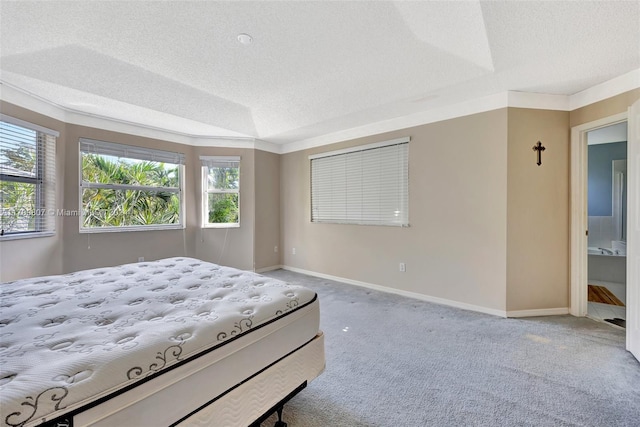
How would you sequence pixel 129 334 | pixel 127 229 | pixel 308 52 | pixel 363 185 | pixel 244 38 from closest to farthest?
pixel 129 334 → pixel 244 38 → pixel 308 52 → pixel 127 229 → pixel 363 185

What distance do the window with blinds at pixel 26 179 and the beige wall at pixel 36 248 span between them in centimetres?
7

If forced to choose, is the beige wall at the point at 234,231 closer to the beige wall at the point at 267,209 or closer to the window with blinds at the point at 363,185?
the beige wall at the point at 267,209

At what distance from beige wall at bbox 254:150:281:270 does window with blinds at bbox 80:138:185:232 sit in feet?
4.17

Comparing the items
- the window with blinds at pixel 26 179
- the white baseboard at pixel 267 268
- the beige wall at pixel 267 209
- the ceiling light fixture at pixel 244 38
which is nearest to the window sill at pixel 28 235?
the window with blinds at pixel 26 179

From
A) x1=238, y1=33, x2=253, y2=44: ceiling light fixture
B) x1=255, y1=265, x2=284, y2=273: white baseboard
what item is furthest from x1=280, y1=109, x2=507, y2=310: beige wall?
x1=238, y1=33, x2=253, y2=44: ceiling light fixture

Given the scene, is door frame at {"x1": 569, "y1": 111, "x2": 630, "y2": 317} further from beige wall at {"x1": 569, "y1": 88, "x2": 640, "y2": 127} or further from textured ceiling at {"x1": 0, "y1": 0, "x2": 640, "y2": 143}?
textured ceiling at {"x1": 0, "y1": 0, "x2": 640, "y2": 143}

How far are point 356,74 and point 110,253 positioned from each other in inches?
159

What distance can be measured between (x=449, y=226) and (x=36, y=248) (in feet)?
15.9

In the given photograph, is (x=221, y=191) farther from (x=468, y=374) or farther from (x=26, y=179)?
(x=468, y=374)

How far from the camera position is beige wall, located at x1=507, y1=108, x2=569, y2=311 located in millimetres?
2932

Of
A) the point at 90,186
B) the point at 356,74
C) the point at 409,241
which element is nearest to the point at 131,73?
the point at 90,186

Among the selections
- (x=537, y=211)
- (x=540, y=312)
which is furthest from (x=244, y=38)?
(x=540, y=312)

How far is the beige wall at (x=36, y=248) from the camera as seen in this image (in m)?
2.78

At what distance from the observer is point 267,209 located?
16.5 ft
